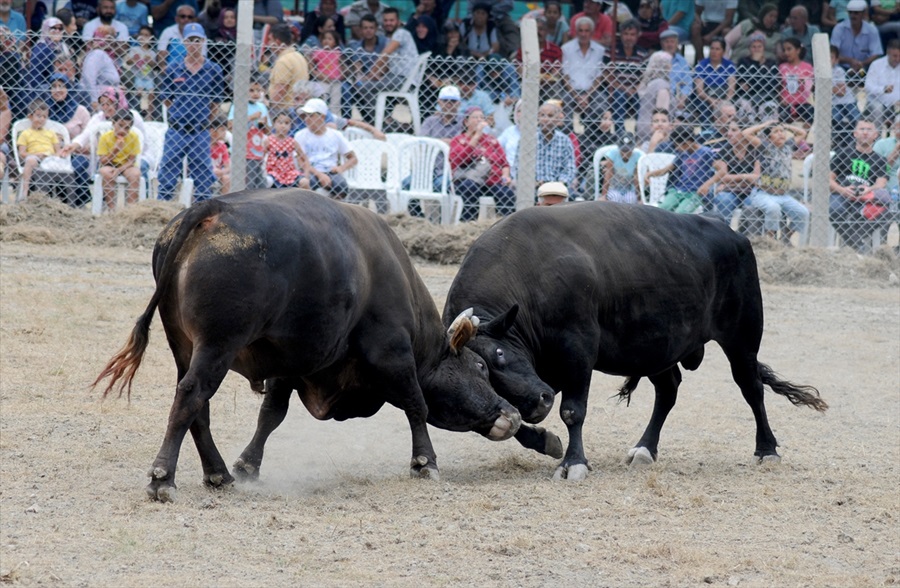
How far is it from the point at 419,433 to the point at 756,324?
231 centimetres

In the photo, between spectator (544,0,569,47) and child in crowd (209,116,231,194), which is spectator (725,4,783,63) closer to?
spectator (544,0,569,47)

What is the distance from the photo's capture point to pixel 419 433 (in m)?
6.84

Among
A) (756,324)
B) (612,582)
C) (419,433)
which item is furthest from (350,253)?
(756,324)

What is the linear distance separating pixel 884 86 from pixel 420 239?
5702mm

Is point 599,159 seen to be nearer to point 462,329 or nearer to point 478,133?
point 478,133

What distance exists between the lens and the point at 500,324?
7031 mm

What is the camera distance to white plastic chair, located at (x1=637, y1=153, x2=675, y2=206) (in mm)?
13930

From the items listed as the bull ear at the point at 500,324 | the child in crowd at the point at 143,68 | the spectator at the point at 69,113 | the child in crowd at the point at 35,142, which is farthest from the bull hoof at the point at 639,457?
the spectator at the point at 69,113

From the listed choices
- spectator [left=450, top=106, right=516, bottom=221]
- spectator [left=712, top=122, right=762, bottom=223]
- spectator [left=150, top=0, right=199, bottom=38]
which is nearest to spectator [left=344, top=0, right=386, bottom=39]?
spectator [left=150, top=0, right=199, bottom=38]

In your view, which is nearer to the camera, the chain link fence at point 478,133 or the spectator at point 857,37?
the chain link fence at point 478,133

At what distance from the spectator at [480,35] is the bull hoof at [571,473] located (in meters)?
11.0

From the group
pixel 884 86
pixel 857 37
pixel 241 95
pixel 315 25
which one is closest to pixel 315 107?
pixel 241 95

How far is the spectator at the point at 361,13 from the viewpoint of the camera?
1697cm

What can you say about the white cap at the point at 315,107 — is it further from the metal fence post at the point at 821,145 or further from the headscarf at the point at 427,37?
the metal fence post at the point at 821,145
